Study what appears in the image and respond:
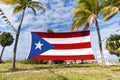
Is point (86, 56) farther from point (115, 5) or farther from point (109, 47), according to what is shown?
point (109, 47)

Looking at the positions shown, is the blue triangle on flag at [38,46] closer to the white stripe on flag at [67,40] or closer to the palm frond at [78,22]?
the white stripe on flag at [67,40]

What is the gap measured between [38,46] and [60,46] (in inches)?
47.9

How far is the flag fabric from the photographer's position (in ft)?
46.0

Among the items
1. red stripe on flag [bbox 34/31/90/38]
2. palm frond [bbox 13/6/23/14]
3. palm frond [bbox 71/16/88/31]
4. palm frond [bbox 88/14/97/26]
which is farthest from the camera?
palm frond [bbox 71/16/88/31]

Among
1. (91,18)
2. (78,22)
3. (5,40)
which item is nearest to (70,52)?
(91,18)

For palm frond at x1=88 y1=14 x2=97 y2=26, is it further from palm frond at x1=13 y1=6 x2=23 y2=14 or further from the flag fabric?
the flag fabric

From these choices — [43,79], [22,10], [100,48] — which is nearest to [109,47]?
[100,48]

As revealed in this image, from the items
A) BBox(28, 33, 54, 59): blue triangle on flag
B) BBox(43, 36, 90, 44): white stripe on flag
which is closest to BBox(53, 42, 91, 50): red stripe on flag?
BBox(43, 36, 90, 44): white stripe on flag

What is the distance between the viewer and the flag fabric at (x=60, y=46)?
46.0 ft

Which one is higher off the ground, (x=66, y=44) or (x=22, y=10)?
(x=22, y=10)

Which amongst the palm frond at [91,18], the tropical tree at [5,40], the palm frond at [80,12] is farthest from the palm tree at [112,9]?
the tropical tree at [5,40]

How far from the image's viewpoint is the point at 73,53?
1430cm

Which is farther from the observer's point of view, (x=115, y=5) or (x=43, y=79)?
(x=115, y=5)

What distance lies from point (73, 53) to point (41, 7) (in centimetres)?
2116
